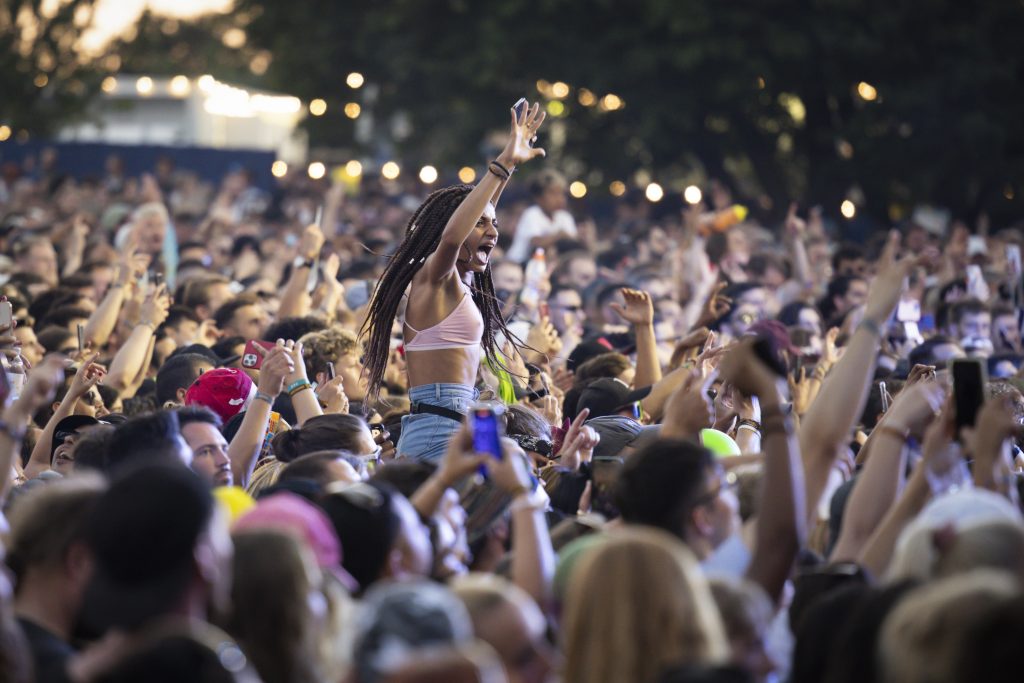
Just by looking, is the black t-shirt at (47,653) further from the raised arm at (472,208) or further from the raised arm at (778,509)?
the raised arm at (472,208)

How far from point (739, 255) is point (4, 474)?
11.6 metres

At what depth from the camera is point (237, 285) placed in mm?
13531

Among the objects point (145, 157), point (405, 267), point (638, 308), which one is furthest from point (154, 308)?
point (145, 157)

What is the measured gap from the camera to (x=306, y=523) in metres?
4.30

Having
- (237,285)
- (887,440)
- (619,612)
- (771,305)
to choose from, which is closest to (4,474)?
(619,612)

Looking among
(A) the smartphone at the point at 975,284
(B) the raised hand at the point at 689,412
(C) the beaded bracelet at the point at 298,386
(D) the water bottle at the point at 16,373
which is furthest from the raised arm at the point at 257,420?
(A) the smartphone at the point at 975,284

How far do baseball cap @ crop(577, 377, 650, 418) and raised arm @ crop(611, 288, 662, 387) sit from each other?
65 centimetres

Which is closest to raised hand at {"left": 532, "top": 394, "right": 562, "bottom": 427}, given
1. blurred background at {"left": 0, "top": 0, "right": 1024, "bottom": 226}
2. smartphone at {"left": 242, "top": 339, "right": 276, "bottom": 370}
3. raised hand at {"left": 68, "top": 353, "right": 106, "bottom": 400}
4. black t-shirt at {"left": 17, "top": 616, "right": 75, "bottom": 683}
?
smartphone at {"left": 242, "top": 339, "right": 276, "bottom": 370}

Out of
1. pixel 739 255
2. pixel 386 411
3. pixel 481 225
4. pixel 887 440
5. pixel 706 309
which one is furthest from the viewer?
pixel 739 255

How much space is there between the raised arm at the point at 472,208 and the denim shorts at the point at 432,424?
0.47 metres

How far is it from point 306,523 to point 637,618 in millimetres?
1038

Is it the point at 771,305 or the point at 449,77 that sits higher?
the point at 449,77

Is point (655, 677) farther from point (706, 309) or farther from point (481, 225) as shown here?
point (706, 309)

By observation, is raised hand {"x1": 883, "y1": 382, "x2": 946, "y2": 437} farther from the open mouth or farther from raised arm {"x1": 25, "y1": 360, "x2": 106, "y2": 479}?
raised arm {"x1": 25, "y1": 360, "x2": 106, "y2": 479}
